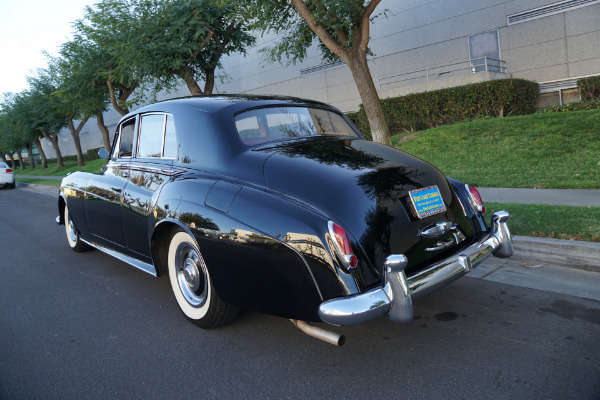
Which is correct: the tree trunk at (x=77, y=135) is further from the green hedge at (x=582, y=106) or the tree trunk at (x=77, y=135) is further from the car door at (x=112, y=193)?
the car door at (x=112, y=193)

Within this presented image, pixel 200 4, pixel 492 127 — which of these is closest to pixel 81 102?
pixel 200 4

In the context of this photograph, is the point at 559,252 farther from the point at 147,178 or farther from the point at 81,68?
the point at 81,68

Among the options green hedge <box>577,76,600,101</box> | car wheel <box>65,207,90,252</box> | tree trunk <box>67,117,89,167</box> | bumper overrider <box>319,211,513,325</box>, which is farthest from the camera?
tree trunk <box>67,117,89,167</box>

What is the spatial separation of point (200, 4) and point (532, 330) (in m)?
14.2

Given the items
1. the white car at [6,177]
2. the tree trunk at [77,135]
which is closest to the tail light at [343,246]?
the white car at [6,177]

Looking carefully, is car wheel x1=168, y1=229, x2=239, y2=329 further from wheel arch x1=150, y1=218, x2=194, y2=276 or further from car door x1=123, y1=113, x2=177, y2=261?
car door x1=123, y1=113, x2=177, y2=261

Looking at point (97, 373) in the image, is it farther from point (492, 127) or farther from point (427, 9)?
point (427, 9)

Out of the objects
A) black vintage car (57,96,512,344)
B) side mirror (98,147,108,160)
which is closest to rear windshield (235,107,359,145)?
black vintage car (57,96,512,344)

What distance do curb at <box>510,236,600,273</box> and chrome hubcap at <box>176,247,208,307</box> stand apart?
319 centimetres

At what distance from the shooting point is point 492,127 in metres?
12.1

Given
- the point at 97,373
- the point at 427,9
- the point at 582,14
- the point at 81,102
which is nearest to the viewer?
the point at 97,373

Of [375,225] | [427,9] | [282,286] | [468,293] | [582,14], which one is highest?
[427,9]

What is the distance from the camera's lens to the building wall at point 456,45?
16.1 m

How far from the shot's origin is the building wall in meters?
16.1
